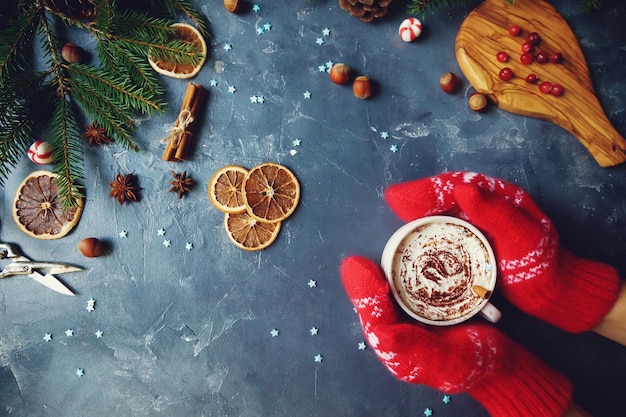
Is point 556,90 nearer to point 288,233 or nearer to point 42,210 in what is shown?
point 288,233

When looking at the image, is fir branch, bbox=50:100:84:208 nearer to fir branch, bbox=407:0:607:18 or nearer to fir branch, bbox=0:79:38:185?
fir branch, bbox=0:79:38:185

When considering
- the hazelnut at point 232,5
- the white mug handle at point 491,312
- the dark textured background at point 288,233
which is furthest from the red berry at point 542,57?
the hazelnut at point 232,5

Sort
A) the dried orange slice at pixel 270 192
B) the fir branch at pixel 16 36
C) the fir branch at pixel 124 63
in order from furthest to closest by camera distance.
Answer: the dried orange slice at pixel 270 192 → the fir branch at pixel 124 63 → the fir branch at pixel 16 36

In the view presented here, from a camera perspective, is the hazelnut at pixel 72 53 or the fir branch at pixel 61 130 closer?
the fir branch at pixel 61 130

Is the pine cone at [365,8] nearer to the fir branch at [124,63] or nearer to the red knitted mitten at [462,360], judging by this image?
the fir branch at [124,63]

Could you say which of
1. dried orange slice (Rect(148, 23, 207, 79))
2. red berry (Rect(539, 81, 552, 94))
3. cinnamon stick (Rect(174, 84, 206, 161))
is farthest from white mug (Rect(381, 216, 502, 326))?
dried orange slice (Rect(148, 23, 207, 79))

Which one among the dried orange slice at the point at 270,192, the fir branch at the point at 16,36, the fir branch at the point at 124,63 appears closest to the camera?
the fir branch at the point at 16,36
